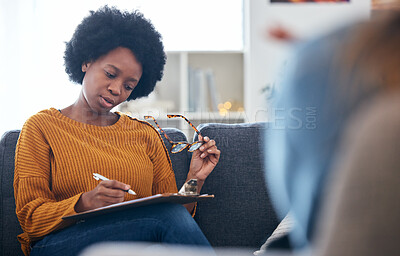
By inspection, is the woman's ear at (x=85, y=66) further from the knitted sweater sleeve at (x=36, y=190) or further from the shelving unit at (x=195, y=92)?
the shelving unit at (x=195, y=92)

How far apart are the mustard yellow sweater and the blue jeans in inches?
2.4

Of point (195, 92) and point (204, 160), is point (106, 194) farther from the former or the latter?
point (195, 92)

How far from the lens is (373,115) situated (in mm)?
398

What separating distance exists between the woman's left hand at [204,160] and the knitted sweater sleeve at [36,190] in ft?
1.60

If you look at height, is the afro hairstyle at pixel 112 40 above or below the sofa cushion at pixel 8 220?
above

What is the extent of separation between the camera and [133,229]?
102 cm

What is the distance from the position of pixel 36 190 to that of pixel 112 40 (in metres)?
0.60

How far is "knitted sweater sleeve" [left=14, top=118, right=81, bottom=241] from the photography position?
1.10m

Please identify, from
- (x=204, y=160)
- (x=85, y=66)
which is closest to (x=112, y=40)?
(x=85, y=66)

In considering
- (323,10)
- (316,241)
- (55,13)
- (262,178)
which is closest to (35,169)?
(262,178)

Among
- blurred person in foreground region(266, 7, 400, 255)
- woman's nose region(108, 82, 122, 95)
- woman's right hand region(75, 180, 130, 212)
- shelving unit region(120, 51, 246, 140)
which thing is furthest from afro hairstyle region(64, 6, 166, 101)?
shelving unit region(120, 51, 246, 140)

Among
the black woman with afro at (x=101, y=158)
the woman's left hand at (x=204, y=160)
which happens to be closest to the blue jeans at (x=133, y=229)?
the black woman with afro at (x=101, y=158)

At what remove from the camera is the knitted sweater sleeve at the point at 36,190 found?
1.10m

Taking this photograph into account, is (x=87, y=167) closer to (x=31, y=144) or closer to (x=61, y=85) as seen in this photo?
(x=31, y=144)
